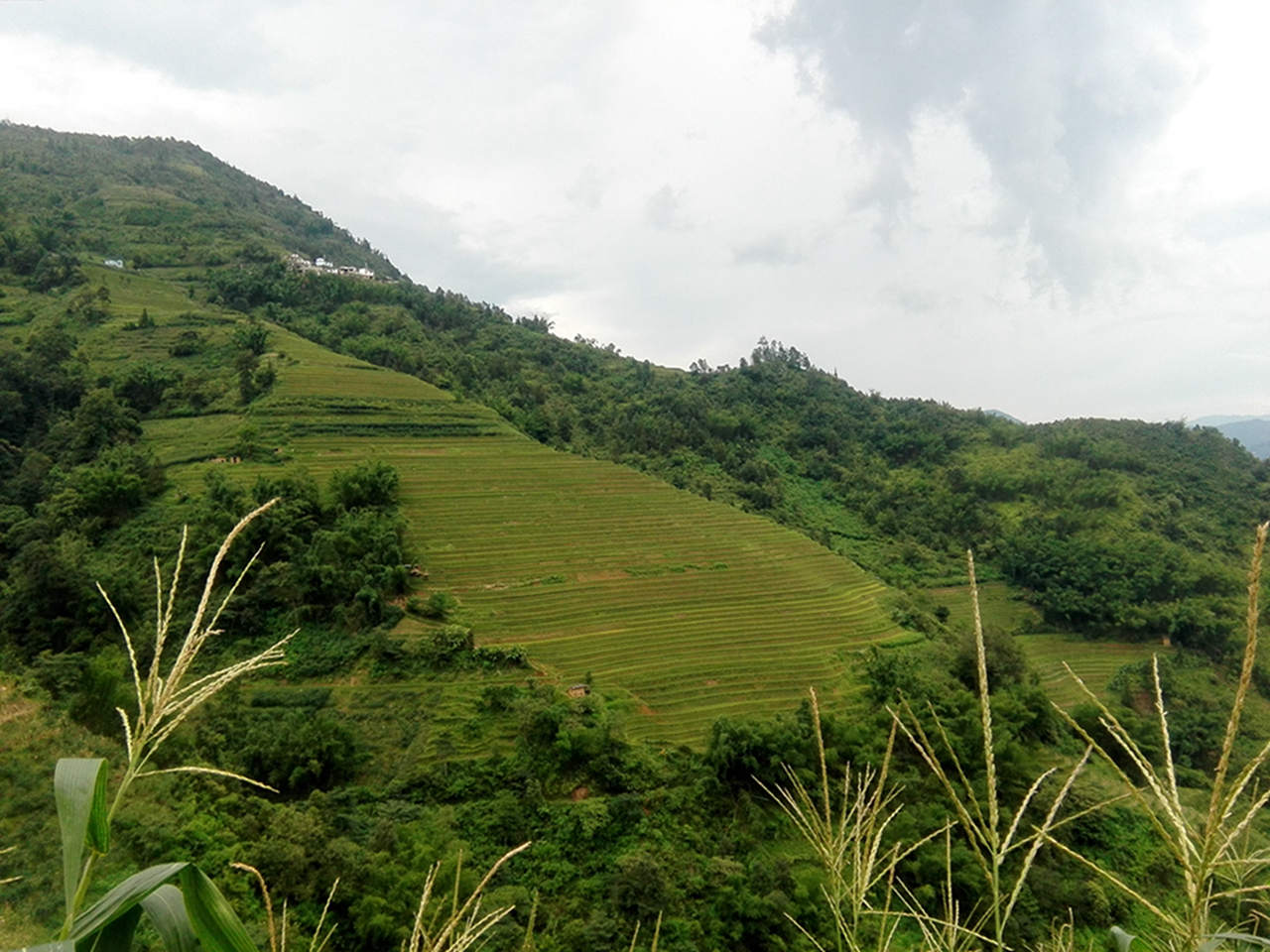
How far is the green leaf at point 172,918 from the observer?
5.74 ft

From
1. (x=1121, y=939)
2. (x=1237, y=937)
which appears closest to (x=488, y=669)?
(x=1121, y=939)

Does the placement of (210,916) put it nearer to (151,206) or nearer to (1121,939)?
(1121,939)

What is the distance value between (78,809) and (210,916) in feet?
1.60

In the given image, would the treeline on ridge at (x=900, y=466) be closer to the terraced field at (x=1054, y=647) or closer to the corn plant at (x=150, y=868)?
the terraced field at (x=1054, y=647)

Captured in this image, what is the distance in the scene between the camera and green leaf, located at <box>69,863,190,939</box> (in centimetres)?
163

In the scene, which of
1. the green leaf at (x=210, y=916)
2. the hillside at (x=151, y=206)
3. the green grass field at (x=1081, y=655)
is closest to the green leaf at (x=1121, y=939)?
the green leaf at (x=210, y=916)

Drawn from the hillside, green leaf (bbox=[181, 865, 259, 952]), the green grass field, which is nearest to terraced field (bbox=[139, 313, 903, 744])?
the green grass field

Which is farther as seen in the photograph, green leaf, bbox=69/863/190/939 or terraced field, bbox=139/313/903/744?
terraced field, bbox=139/313/903/744

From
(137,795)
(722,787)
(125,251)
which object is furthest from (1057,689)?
(125,251)

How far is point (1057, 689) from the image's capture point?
30297 millimetres

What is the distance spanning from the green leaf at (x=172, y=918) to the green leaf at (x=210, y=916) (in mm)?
22

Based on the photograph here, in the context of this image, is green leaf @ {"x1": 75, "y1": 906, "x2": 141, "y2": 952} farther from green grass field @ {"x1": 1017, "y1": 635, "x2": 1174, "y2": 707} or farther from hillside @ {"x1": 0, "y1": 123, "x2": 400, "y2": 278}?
hillside @ {"x1": 0, "y1": 123, "x2": 400, "y2": 278}

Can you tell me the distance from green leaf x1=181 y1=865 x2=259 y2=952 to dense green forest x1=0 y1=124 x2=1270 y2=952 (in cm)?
69

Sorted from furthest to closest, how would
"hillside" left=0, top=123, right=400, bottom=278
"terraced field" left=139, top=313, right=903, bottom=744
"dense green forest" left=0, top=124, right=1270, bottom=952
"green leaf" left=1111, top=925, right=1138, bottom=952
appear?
"hillside" left=0, top=123, right=400, bottom=278, "terraced field" left=139, top=313, right=903, bottom=744, "dense green forest" left=0, top=124, right=1270, bottom=952, "green leaf" left=1111, top=925, right=1138, bottom=952
